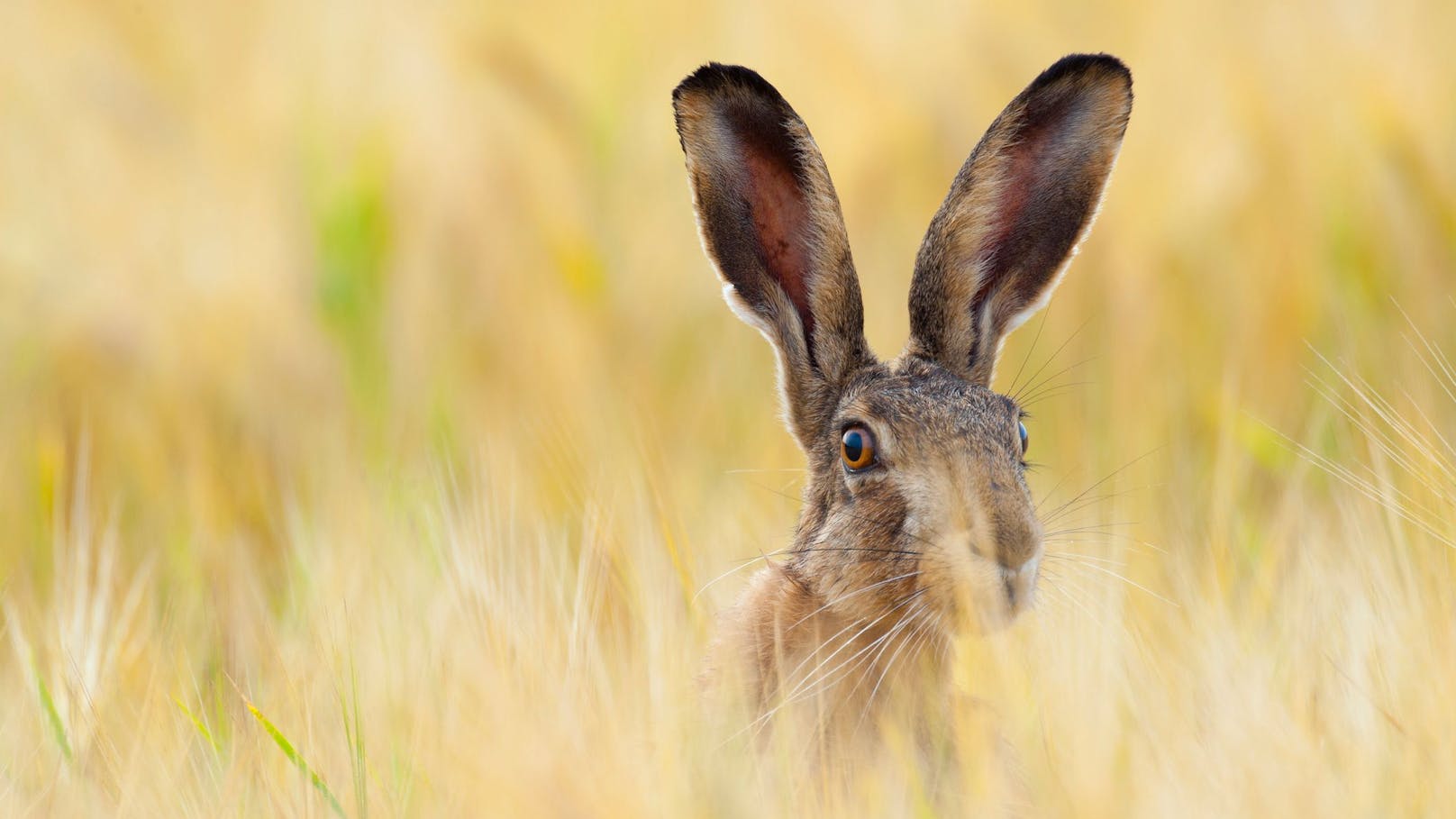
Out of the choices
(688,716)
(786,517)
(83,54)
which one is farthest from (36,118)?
(688,716)

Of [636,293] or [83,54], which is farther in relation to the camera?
[83,54]

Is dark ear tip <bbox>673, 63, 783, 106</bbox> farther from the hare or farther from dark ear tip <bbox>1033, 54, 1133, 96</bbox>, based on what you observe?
dark ear tip <bbox>1033, 54, 1133, 96</bbox>

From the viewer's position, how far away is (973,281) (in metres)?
3.45

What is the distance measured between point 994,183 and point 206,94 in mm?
2847

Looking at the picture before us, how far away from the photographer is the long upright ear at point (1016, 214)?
331 cm

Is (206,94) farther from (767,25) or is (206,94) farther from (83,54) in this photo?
(767,25)

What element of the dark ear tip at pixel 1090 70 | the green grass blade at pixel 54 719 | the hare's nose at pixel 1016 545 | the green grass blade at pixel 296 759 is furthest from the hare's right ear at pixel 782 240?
the green grass blade at pixel 54 719

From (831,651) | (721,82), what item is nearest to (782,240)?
(721,82)

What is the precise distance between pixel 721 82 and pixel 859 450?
0.69 metres

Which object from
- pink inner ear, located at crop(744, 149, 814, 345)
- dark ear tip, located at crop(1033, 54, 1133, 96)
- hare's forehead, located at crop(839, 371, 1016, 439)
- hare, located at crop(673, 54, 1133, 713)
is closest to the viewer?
hare, located at crop(673, 54, 1133, 713)

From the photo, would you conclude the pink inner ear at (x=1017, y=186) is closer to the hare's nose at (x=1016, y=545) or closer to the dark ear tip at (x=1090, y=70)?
the dark ear tip at (x=1090, y=70)

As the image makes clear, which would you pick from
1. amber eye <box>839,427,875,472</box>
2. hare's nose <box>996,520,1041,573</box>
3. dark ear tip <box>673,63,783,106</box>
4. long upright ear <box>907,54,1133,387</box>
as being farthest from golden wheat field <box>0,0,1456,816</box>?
dark ear tip <box>673,63,783,106</box>

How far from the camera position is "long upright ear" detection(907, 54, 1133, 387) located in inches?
130

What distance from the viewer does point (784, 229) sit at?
343 centimetres
